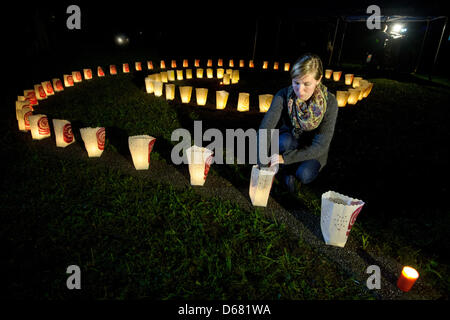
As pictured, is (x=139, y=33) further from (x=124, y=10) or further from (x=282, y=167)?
(x=282, y=167)

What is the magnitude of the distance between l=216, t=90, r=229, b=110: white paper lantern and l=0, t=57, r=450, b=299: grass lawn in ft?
6.43

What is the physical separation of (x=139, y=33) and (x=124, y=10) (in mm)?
3283

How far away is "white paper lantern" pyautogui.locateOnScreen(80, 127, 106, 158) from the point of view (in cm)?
362

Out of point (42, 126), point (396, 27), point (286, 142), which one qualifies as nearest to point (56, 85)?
point (42, 126)

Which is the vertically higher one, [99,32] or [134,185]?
[99,32]

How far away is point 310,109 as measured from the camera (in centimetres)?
272

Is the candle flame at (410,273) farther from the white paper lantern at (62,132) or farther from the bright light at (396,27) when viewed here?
the bright light at (396,27)

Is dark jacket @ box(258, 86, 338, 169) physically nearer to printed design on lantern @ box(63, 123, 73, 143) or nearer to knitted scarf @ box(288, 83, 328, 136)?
knitted scarf @ box(288, 83, 328, 136)

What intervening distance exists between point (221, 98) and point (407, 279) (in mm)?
5081

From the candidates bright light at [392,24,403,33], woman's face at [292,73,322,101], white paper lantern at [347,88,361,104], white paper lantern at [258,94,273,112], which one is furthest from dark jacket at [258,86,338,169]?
bright light at [392,24,403,33]

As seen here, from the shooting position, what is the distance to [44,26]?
1489 centimetres

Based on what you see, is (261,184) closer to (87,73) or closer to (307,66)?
(307,66)

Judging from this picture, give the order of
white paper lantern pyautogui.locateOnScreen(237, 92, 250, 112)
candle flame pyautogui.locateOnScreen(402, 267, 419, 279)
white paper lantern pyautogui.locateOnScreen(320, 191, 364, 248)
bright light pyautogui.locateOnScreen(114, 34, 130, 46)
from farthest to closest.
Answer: bright light pyautogui.locateOnScreen(114, 34, 130, 46) < white paper lantern pyautogui.locateOnScreen(237, 92, 250, 112) < white paper lantern pyautogui.locateOnScreen(320, 191, 364, 248) < candle flame pyautogui.locateOnScreen(402, 267, 419, 279)
